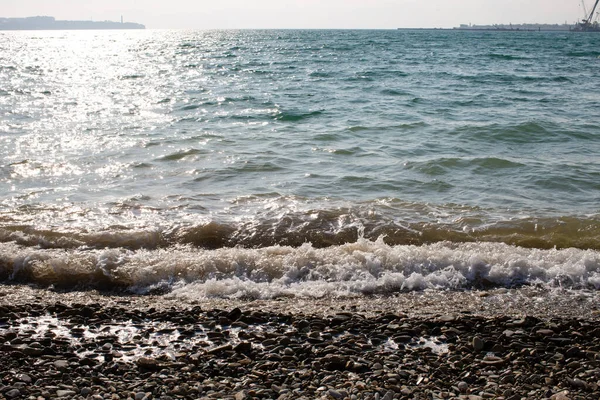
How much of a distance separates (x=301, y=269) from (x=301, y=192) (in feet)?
11.6

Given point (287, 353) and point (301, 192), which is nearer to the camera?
point (287, 353)

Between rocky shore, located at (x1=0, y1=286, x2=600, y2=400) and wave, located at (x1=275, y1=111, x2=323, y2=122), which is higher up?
wave, located at (x1=275, y1=111, x2=323, y2=122)

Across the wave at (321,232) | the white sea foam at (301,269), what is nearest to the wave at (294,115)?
the wave at (321,232)

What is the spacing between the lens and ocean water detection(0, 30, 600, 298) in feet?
26.0

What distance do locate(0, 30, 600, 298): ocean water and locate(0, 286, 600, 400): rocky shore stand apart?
1.21 m

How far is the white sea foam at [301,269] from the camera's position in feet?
24.7

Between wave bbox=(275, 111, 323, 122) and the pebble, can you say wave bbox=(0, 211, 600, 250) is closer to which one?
the pebble

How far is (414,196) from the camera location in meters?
11.2

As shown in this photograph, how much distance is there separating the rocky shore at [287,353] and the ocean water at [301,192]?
1.21 metres

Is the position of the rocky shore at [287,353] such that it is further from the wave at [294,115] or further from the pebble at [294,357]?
the wave at [294,115]

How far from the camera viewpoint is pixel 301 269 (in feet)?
26.2

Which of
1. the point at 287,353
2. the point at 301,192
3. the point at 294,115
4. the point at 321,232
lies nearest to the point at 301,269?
the point at 321,232

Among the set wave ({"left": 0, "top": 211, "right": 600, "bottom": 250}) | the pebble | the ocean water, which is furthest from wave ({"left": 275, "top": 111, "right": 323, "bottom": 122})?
the pebble

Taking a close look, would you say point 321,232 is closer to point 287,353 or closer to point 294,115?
point 287,353
